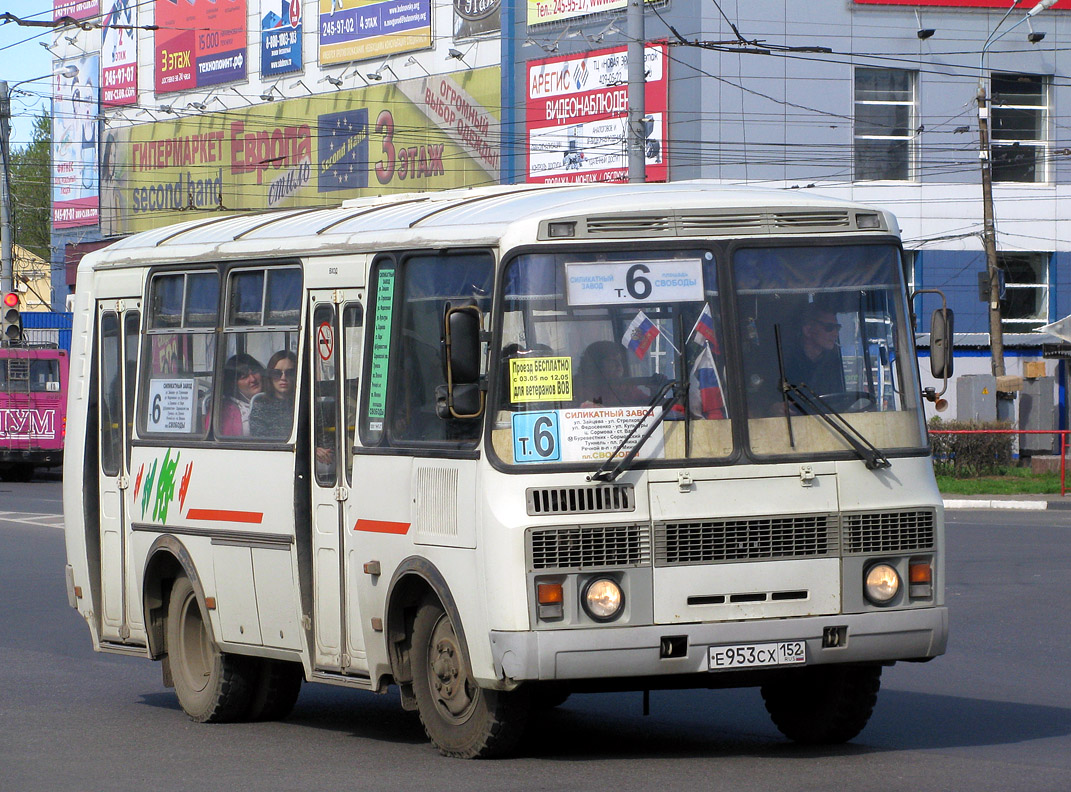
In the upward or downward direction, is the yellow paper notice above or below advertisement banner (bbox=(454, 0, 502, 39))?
below

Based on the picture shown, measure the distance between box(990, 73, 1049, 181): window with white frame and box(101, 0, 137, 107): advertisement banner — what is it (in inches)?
1392

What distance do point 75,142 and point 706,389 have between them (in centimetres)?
6907

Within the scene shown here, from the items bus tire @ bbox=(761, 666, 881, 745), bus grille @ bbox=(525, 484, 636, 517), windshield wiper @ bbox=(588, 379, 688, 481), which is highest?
windshield wiper @ bbox=(588, 379, 688, 481)

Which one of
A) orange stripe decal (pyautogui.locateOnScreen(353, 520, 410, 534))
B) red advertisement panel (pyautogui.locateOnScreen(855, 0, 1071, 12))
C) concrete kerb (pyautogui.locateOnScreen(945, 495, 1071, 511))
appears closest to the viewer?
orange stripe decal (pyautogui.locateOnScreen(353, 520, 410, 534))

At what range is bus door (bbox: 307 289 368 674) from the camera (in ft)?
29.4

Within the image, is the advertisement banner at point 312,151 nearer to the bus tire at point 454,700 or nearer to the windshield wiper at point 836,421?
the bus tire at point 454,700

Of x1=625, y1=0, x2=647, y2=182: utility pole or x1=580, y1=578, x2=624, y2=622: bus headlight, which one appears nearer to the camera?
x1=580, y1=578, x2=624, y2=622: bus headlight

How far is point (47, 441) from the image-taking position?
129 feet

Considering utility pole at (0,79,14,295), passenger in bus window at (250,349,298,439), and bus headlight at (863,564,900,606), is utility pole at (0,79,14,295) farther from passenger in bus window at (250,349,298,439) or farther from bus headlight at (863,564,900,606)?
bus headlight at (863,564,900,606)

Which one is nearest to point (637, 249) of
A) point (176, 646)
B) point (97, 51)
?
point (176, 646)

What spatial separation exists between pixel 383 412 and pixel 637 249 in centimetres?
154

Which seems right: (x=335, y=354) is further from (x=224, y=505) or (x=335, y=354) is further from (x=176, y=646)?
(x=176, y=646)

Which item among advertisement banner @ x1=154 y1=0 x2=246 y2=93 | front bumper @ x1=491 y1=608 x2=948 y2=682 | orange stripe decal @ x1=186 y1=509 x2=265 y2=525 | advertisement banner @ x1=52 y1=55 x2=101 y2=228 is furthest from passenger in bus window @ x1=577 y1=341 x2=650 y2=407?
advertisement banner @ x1=52 y1=55 x2=101 y2=228

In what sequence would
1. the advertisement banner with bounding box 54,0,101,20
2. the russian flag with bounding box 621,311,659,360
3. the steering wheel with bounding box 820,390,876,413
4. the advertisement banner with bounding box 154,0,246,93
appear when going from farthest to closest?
the advertisement banner with bounding box 54,0,101,20 → the advertisement banner with bounding box 154,0,246,93 → the steering wheel with bounding box 820,390,876,413 → the russian flag with bounding box 621,311,659,360
